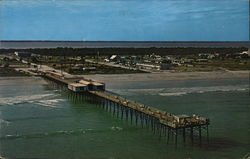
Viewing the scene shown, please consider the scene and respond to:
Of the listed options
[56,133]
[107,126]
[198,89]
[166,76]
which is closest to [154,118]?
[107,126]

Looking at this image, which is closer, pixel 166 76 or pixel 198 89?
pixel 198 89

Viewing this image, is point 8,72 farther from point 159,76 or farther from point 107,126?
point 107,126

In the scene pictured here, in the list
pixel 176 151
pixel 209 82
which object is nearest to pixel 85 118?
pixel 176 151

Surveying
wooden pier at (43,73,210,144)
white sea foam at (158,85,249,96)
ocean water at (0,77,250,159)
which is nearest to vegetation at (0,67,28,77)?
ocean water at (0,77,250,159)

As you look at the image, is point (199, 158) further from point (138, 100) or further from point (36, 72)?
point (36, 72)

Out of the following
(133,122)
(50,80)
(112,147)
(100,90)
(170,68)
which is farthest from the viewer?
(170,68)

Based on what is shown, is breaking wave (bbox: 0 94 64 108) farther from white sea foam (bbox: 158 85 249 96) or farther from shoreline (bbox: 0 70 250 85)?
shoreline (bbox: 0 70 250 85)

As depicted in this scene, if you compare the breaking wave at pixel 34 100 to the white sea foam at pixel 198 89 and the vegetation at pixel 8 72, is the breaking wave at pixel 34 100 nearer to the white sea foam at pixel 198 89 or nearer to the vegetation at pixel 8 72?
the white sea foam at pixel 198 89

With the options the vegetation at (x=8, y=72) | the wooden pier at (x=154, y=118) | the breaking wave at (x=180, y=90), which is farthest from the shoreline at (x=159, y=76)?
the wooden pier at (x=154, y=118)
